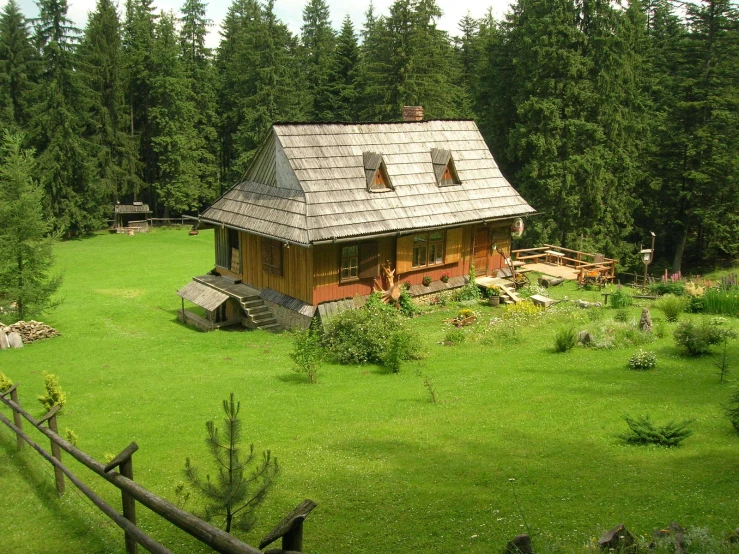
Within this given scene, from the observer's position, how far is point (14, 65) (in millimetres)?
49688

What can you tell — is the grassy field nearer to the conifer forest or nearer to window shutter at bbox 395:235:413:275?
window shutter at bbox 395:235:413:275

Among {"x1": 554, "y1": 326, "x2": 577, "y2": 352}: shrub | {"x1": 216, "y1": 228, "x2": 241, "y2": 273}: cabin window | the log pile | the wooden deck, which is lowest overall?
the log pile

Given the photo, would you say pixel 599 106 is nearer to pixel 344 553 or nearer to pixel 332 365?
pixel 332 365

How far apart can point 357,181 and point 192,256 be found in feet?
67.1

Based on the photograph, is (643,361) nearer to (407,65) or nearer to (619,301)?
(619,301)

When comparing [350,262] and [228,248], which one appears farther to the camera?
[228,248]

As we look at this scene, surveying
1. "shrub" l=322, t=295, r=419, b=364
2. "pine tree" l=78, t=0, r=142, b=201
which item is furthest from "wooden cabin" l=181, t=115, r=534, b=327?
"pine tree" l=78, t=0, r=142, b=201

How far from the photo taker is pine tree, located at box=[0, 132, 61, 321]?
23.2 meters

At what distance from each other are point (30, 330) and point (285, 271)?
9.06 meters

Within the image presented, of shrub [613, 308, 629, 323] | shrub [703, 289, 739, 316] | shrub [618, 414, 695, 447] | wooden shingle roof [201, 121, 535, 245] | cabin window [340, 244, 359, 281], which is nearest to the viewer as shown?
shrub [618, 414, 695, 447]

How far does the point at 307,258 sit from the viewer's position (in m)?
23.0

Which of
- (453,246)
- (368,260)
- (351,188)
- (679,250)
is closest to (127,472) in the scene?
(368,260)

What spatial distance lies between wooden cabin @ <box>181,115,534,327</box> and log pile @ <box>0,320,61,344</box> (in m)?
6.15

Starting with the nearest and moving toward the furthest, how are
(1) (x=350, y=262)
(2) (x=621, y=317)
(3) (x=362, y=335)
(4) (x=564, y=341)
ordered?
(4) (x=564, y=341) < (3) (x=362, y=335) < (2) (x=621, y=317) < (1) (x=350, y=262)
